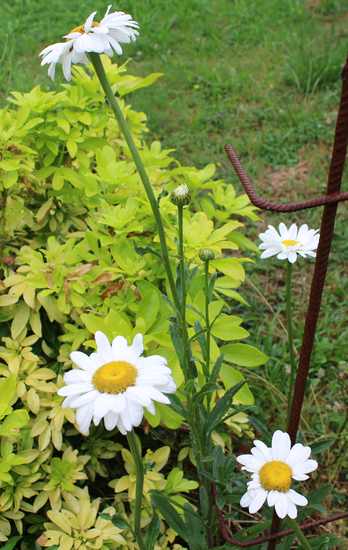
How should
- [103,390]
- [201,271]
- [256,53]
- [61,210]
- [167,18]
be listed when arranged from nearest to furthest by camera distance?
[103,390]
[201,271]
[61,210]
[256,53]
[167,18]

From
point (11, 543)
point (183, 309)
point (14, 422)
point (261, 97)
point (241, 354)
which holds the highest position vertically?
point (261, 97)

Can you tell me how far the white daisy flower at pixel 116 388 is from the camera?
36.4 inches

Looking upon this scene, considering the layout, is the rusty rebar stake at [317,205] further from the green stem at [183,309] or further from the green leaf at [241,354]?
the green leaf at [241,354]

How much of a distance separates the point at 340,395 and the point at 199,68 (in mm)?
2667

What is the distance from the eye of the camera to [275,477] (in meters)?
1.07

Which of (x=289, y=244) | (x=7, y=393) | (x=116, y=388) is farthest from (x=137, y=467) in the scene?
(x=289, y=244)

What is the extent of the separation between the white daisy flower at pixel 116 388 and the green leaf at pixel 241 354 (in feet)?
1.72

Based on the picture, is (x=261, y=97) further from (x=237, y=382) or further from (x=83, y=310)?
(x=237, y=382)

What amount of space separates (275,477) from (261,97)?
3.19 meters

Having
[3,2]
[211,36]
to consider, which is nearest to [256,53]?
[211,36]

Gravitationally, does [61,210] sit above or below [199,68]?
below

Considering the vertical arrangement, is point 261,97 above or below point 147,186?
above

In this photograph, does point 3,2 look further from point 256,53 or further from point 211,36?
point 256,53

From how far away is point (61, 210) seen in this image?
1902 mm
